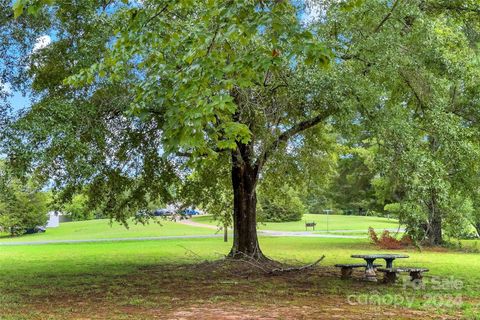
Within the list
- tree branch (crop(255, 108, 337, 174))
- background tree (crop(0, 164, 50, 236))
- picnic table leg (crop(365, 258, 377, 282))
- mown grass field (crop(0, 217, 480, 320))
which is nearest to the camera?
mown grass field (crop(0, 217, 480, 320))

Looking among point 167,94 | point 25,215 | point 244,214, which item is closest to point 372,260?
point 244,214

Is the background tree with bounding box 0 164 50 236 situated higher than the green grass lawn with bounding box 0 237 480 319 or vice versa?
the background tree with bounding box 0 164 50 236

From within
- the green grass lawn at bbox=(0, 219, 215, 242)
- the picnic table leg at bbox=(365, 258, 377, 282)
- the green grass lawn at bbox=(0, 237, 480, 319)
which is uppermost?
the picnic table leg at bbox=(365, 258, 377, 282)

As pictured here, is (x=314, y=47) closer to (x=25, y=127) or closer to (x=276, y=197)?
(x=25, y=127)

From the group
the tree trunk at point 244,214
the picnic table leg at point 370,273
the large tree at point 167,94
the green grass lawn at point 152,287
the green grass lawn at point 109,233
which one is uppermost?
the large tree at point 167,94

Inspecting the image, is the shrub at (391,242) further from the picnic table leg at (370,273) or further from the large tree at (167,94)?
the picnic table leg at (370,273)

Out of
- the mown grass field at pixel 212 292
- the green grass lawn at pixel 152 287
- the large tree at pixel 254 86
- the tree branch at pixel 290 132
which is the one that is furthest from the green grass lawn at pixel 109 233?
the large tree at pixel 254 86

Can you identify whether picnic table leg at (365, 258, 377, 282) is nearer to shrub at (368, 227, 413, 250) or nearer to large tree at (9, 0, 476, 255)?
large tree at (9, 0, 476, 255)

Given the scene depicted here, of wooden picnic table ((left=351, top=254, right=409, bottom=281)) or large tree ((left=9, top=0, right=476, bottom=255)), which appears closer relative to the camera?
large tree ((left=9, top=0, right=476, bottom=255))

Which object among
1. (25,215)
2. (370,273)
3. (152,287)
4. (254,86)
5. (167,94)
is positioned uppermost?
(254,86)

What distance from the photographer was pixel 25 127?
26.8 ft

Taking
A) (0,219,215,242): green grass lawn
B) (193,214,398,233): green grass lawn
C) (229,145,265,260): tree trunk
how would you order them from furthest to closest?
1. (193,214,398,233): green grass lawn
2. (0,219,215,242): green grass lawn
3. (229,145,265,260): tree trunk

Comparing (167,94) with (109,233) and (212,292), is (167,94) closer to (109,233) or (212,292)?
(212,292)

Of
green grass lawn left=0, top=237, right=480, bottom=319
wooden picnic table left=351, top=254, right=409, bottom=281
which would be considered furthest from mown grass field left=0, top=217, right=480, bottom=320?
wooden picnic table left=351, top=254, right=409, bottom=281
